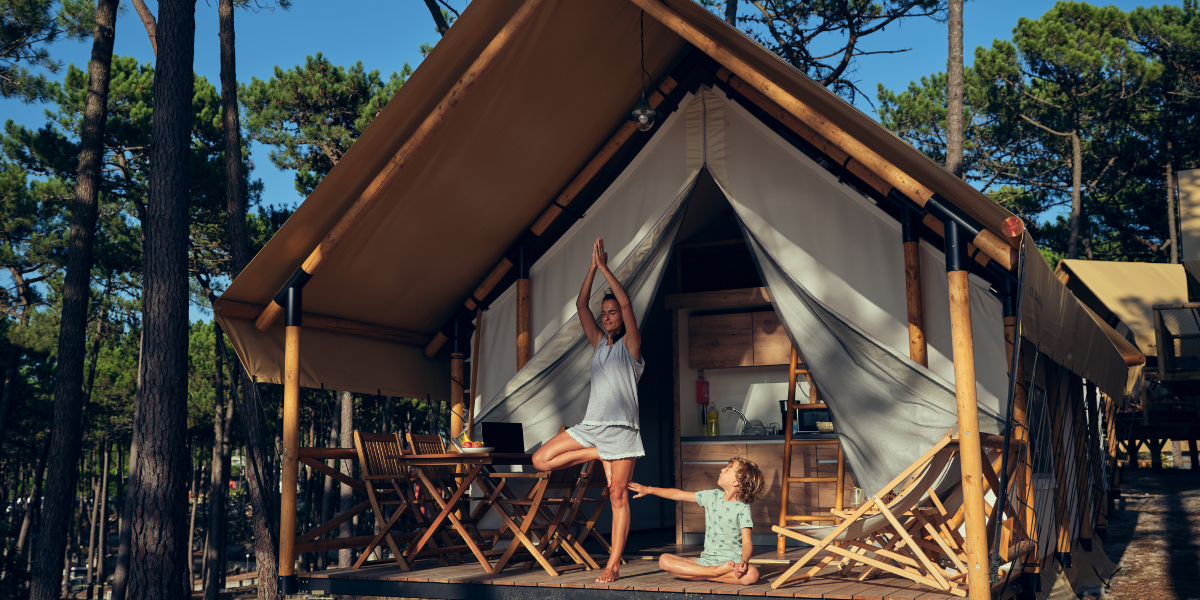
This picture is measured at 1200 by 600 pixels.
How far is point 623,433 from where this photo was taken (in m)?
4.04

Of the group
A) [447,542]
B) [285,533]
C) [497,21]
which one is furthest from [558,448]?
[497,21]

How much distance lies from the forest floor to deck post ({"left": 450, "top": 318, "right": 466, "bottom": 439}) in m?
4.77

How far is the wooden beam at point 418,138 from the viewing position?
3.98 meters

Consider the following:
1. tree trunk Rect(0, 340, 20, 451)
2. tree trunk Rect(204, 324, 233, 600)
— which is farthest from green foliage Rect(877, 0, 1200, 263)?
tree trunk Rect(0, 340, 20, 451)

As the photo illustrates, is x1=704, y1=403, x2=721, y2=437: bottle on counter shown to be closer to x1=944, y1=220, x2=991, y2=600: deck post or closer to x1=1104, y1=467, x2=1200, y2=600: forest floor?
x1=1104, y1=467, x2=1200, y2=600: forest floor

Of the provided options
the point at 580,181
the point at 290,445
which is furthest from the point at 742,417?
the point at 290,445

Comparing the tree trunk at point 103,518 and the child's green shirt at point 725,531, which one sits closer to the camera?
the child's green shirt at point 725,531

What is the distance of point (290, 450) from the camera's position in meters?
4.38

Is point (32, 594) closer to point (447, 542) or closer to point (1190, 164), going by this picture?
point (447, 542)

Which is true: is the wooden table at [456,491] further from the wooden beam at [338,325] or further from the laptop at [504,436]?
the wooden beam at [338,325]

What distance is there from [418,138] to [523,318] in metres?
1.66

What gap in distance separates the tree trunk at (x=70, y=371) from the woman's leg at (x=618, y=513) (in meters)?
7.68

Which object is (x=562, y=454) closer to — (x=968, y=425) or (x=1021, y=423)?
(x=968, y=425)

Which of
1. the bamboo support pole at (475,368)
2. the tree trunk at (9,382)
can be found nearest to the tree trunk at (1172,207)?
the bamboo support pole at (475,368)
